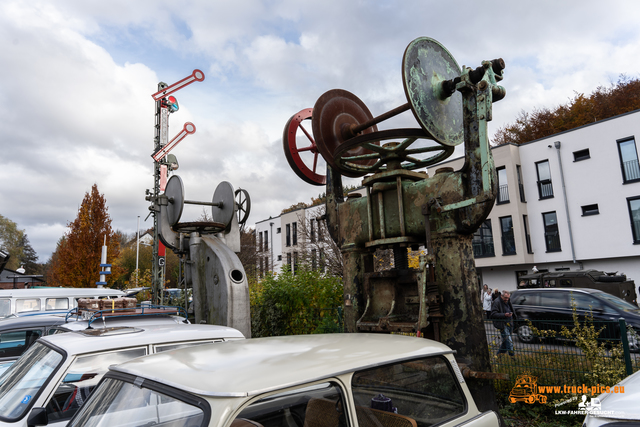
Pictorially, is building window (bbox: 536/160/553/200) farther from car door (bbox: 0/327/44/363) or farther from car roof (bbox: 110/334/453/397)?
car door (bbox: 0/327/44/363)

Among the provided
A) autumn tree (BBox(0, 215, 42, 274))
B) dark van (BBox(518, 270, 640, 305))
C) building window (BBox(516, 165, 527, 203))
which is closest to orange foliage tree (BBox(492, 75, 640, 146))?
building window (BBox(516, 165, 527, 203))

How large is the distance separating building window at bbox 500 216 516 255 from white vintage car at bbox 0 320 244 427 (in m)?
25.1

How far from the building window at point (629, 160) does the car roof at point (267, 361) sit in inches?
957

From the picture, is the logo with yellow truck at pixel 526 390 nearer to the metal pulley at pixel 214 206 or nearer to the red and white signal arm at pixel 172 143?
the metal pulley at pixel 214 206

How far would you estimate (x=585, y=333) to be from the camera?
577 cm

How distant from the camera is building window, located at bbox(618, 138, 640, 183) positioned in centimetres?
2144

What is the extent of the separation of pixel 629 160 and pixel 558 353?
825 inches

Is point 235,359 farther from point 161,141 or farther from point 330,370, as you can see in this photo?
point 161,141

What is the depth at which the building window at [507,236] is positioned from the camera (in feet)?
84.2

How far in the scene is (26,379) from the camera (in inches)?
132

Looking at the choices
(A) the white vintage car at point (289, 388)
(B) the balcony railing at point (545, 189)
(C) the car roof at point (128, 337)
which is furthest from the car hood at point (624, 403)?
(B) the balcony railing at point (545, 189)

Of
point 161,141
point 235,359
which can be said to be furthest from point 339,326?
point 161,141

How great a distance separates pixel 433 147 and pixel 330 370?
4725 mm

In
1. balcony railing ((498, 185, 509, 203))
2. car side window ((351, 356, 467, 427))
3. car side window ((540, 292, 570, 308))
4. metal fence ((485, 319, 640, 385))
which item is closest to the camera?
car side window ((351, 356, 467, 427))
